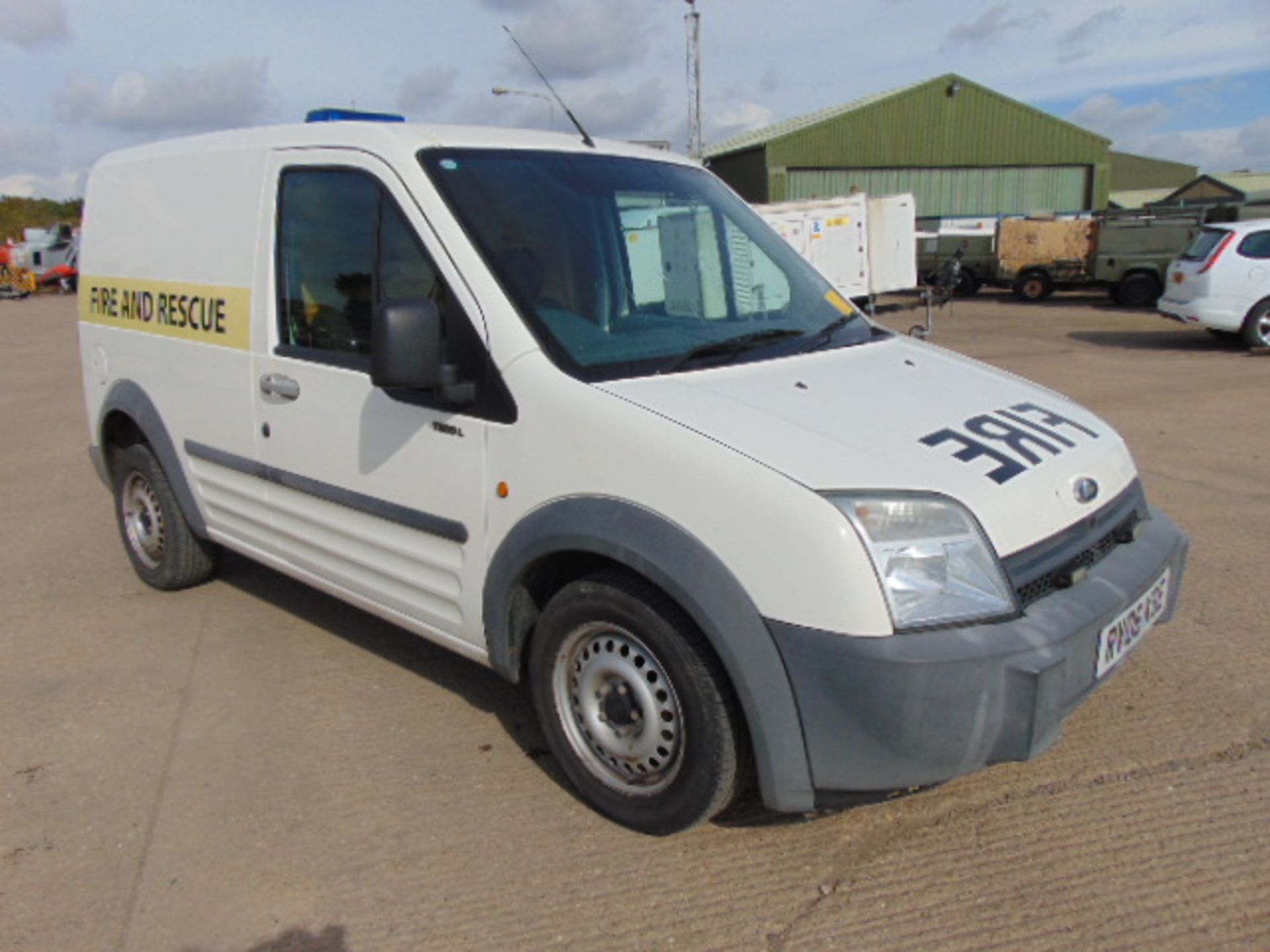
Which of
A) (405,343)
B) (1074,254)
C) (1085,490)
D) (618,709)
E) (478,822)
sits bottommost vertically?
(478,822)

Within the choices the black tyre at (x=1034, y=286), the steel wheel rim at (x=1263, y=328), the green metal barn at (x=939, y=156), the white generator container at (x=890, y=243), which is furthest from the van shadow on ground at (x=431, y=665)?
the green metal barn at (x=939, y=156)

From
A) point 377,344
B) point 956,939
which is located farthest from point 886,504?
point 377,344

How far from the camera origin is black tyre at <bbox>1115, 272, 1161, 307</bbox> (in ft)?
69.0

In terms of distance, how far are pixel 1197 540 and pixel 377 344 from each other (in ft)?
14.8

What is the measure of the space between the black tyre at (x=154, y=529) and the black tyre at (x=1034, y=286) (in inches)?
874

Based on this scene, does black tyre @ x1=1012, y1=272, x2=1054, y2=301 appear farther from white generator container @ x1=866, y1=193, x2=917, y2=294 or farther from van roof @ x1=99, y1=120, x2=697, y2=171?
van roof @ x1=99, y1=120, x2=697, y2=171

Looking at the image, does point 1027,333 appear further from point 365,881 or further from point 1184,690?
point 365,881

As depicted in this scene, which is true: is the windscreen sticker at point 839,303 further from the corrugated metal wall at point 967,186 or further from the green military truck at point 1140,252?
the corrugated metal wall at point 967,186

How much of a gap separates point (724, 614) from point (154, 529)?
3.58 m

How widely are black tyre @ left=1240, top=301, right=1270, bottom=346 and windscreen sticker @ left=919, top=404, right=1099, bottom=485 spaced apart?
484 inches

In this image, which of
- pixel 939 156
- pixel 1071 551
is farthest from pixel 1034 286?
pixel 1071 551

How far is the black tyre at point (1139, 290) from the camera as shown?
21031 millimetres

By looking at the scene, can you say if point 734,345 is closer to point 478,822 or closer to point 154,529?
point 478,822

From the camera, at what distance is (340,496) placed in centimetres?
359
